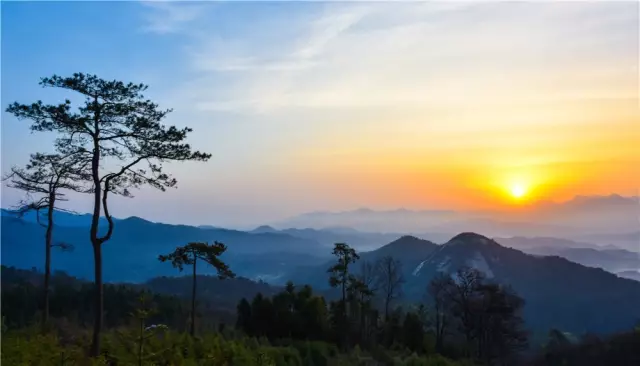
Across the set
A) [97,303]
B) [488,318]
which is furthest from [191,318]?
[488,318]

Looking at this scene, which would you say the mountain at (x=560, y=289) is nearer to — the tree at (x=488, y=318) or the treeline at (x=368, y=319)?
the tree at (x=488, y=318)

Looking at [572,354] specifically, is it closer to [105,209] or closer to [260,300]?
[260,300]

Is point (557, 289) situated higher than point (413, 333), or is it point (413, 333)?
point (413, 333)

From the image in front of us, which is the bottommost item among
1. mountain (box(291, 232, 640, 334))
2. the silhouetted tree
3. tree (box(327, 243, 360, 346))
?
mountain (box(291, 232, 640, 334))

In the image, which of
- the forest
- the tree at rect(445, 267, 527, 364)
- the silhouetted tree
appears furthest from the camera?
the tree at rect(445, 267, 527, 364)

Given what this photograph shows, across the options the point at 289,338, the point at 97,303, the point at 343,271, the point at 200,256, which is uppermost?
the point at 200,256

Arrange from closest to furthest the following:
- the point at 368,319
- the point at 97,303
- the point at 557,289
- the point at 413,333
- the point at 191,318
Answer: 1. the point at 97,303
2. the point at 191,318
3. the point at 413,333
4. the point at 368,319
5. the point at 557,289

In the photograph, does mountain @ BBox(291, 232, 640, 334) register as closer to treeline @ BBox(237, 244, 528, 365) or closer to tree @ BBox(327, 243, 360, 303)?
treeline @ BBox(237, 244, 528, 365)

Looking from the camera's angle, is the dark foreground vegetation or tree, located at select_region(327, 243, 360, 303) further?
tree, located at select_region(327, 243, 360, 303)

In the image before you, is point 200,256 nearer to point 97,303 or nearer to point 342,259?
point 342,259

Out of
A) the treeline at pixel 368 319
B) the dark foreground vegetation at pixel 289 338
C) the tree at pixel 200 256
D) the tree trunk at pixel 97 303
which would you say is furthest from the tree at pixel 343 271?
the tree trunk at pixel 97 303

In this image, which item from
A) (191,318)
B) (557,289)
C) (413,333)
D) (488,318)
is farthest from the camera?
(557,289)

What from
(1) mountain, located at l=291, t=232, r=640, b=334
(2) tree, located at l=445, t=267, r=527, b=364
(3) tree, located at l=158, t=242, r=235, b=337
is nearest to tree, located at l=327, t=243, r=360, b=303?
(3) tree, located at l=158, t=242, r=235, b=337

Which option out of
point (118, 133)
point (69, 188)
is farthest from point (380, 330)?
point (118, 133)
